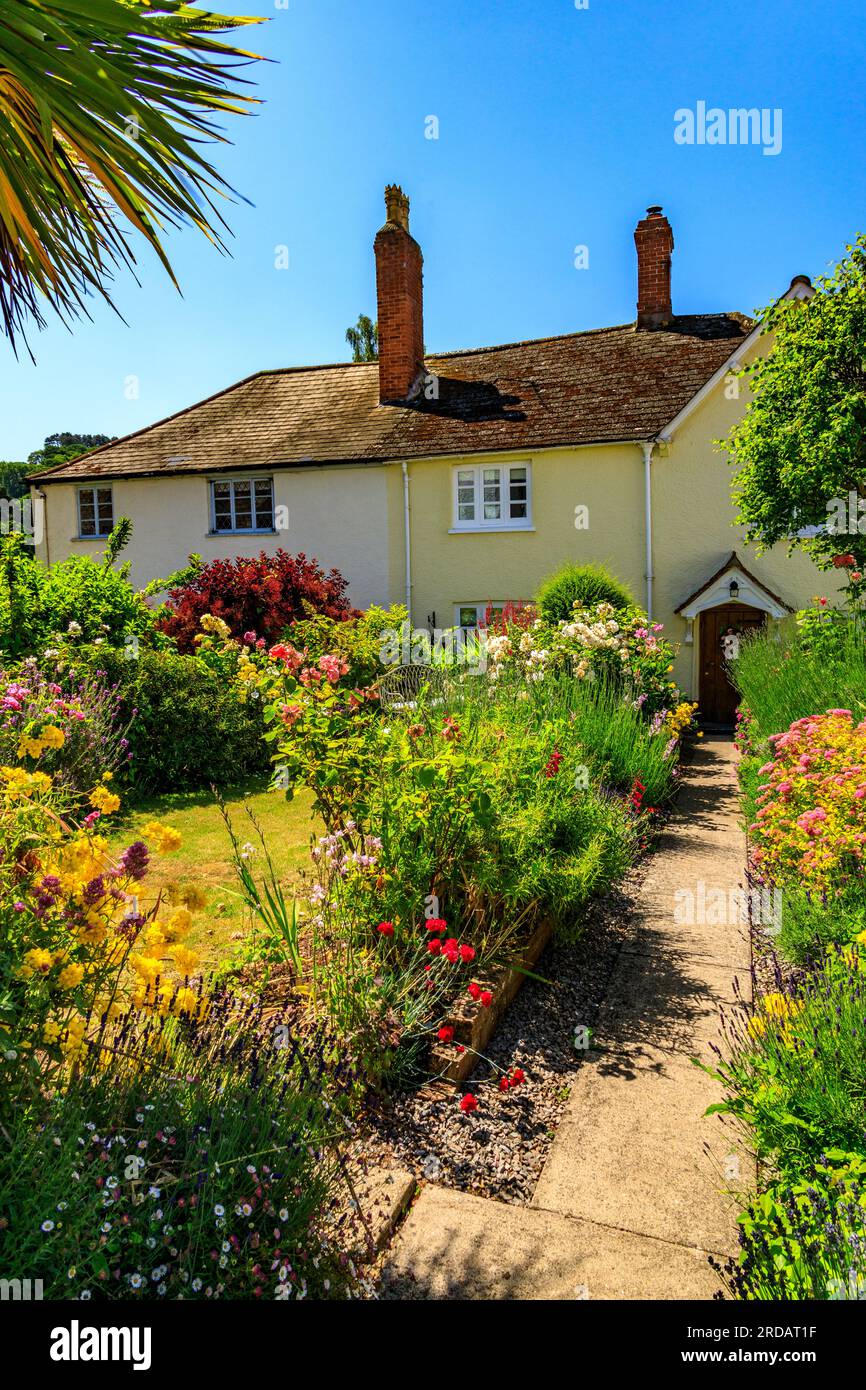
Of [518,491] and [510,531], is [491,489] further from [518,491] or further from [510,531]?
[510,531]

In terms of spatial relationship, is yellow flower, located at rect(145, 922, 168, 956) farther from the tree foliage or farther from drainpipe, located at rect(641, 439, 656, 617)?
the tree foliage

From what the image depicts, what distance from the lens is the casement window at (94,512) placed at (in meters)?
20.8

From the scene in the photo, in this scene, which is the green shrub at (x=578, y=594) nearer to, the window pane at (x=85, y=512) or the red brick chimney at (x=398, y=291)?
the red brick chimney at (x=398, y=291)

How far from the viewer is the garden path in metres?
2.75

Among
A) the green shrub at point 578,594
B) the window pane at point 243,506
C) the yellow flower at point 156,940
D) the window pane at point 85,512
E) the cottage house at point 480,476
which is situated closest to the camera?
the yellow flower at point 156,940

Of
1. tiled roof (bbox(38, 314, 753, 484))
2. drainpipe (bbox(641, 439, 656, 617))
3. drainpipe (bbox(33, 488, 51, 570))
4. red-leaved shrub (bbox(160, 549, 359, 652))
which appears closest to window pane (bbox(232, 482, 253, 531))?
tiled roof (bbox(38, 314, 753, 484))

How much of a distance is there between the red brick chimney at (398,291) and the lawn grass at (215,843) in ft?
42.4

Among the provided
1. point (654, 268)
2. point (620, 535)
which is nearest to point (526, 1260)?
point (620, 535)

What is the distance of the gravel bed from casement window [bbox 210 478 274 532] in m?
16.1

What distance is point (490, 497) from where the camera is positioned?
58.6 ft

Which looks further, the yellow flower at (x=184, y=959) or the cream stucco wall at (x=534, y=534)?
the cream stucco wall at (x=534, y=534)

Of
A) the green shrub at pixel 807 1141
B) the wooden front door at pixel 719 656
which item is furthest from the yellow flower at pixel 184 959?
the wooden front door at pixel 719 656

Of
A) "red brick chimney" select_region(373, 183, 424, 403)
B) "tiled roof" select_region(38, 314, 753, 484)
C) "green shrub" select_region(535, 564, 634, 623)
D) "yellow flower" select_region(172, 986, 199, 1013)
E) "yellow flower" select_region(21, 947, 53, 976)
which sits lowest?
"yellow flower" select_region(172, 986, 199, 1013)

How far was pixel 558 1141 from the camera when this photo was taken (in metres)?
3.54
